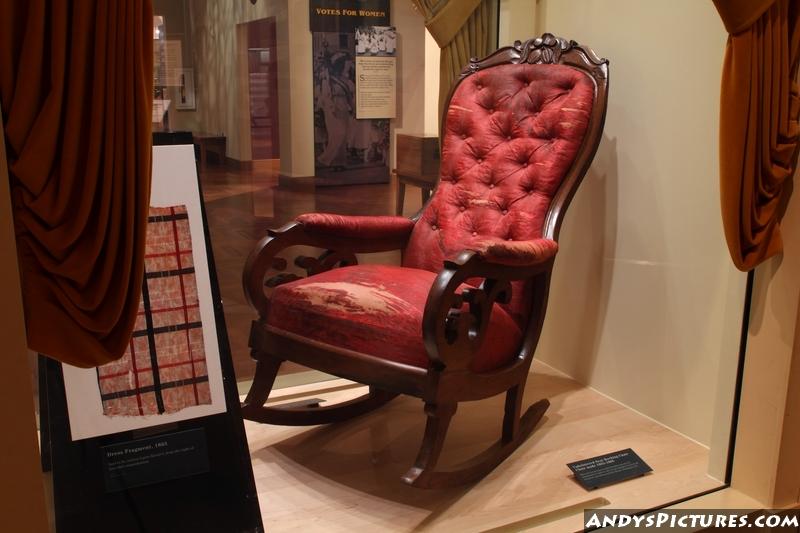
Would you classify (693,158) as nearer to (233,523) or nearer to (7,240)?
(233,523)

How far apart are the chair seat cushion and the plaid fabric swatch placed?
0.44m

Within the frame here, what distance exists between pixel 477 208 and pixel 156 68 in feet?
3.58

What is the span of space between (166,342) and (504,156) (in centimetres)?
129

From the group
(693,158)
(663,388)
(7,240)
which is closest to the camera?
(7,240)

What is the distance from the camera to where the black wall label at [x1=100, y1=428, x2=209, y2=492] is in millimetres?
1624

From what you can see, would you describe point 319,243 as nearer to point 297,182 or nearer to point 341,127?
point 297,182

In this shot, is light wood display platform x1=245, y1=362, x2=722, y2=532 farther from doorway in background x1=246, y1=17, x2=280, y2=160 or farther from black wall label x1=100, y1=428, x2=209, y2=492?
doorway in background x1=246, y1=17, x2=280, y2=160

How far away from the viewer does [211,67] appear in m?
2.52

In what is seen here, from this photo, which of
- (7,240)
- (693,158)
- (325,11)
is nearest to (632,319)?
(693,158)

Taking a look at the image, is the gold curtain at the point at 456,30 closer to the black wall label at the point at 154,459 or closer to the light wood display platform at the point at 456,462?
the light wood display platform at the point at 456,462

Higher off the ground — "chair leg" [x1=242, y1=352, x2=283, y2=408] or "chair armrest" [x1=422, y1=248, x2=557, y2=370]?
"chair armrest" [x1=422, y1=248, x2=557, y2=370]

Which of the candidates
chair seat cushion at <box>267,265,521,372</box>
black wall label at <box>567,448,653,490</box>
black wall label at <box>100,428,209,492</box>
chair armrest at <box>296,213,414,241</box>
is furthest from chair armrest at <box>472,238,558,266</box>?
black wall label at <box>100,428,209,492</box>

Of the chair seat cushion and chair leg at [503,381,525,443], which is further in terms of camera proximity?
chair leg at [503,381,525,443]

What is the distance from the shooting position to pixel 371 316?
2016 millimetres
